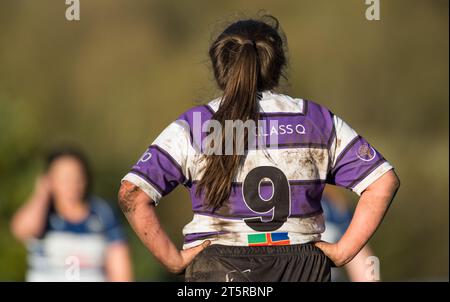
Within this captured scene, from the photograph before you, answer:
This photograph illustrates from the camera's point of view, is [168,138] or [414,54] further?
[414,54]

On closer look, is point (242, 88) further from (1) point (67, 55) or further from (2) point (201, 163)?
(1) point (67, 55)

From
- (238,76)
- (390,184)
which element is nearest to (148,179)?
(238,76)

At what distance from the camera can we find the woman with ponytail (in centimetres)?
269

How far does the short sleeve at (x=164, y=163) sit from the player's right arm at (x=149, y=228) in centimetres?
3

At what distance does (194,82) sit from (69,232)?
308 cm

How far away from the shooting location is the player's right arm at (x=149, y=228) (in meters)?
2.76

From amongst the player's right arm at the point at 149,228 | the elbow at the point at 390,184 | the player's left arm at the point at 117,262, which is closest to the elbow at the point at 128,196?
the player's right arm at the point at 149,228

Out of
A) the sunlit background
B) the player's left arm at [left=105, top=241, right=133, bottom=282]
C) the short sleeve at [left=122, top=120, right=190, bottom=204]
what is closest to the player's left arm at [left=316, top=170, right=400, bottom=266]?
the short sleeve at [left=122, top=120, right=190, bottom=204]

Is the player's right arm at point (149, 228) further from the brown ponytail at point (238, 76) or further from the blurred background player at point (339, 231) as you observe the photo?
the blurred background player at point (339, 231)

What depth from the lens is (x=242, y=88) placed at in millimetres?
2793
